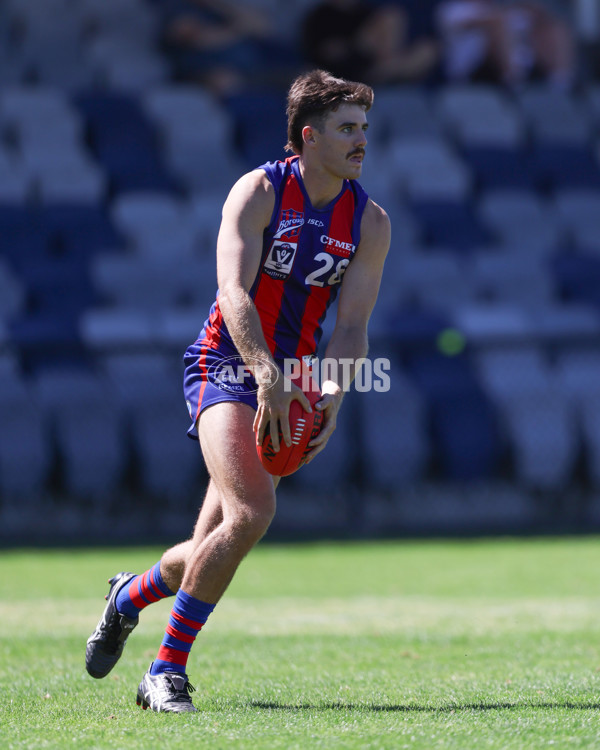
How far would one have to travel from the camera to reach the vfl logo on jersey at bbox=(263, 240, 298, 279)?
186 inches

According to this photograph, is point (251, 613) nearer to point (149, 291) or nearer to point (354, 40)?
point (149, 291)

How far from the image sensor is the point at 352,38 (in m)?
15.8

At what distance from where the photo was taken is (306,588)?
8.86 metres

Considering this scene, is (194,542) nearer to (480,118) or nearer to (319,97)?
(319,97)

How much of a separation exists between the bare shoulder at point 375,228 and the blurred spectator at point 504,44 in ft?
41.2

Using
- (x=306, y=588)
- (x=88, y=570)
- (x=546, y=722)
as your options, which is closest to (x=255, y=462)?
(x=546, y=722)

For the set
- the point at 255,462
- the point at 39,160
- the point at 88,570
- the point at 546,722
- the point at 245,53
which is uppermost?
the point at 245,53

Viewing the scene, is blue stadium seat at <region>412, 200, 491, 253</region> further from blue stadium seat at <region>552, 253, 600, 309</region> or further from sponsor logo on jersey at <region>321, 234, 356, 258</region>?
sponsor logo on jersey at <region>321, 234, 356, 258</region>

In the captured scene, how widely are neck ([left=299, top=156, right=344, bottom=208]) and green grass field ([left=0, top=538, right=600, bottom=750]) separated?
206 cm

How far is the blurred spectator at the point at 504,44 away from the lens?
1672cm

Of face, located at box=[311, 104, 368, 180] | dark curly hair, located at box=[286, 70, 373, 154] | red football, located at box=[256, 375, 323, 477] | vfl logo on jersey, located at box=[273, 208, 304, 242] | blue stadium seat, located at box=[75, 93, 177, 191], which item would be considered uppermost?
blue stadium seat, located at box=[75, 93, 177, 191]

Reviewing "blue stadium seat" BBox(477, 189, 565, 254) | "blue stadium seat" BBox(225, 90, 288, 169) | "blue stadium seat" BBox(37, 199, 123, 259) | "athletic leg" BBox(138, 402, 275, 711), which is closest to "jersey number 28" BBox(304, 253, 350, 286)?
"athletic leg" BBox(138, 402, 275, 711)

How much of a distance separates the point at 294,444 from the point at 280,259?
2.66ft

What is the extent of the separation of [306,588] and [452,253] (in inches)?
231
